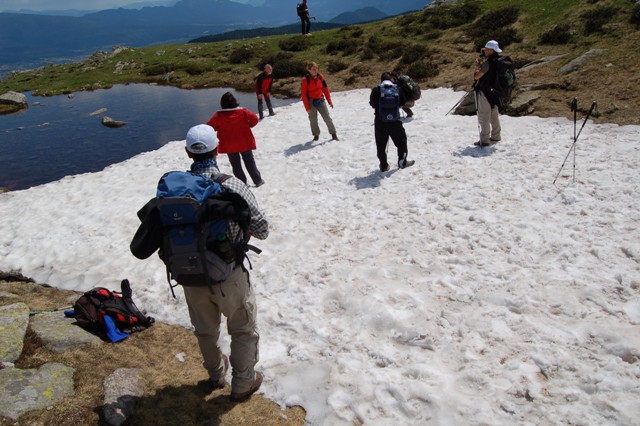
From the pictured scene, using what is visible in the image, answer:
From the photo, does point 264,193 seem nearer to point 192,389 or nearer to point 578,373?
point 192,389

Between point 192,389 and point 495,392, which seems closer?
point 495,392

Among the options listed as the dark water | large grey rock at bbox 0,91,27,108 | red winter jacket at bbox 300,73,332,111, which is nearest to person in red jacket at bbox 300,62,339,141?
red winter jacket at bbox 300,73,332,111

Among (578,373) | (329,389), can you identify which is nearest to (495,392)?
(578,373)

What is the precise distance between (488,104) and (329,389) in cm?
988

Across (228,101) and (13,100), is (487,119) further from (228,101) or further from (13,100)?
(13,100)

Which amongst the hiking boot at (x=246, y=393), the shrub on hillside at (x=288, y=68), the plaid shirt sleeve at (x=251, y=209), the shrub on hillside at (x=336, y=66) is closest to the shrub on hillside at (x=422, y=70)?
the shrub on hillside at (x=336, y=66)

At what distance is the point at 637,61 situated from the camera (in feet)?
53.1

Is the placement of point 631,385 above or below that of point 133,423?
above

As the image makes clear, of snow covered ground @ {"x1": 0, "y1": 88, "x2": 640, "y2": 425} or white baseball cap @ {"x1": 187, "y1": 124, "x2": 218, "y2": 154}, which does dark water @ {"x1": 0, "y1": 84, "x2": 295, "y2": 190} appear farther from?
white baseball cap @ {"x1": 187, "y1": 124, "x2": 218, "y2": 154}

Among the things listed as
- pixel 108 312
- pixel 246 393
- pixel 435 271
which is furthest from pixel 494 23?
pixel 246 393

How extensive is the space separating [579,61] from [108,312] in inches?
789

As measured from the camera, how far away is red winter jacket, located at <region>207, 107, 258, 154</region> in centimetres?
1142

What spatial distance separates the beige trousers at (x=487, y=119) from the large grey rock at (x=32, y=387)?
11.8m

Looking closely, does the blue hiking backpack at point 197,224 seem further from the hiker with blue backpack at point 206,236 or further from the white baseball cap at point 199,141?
the white baseball cap at point 199,141
